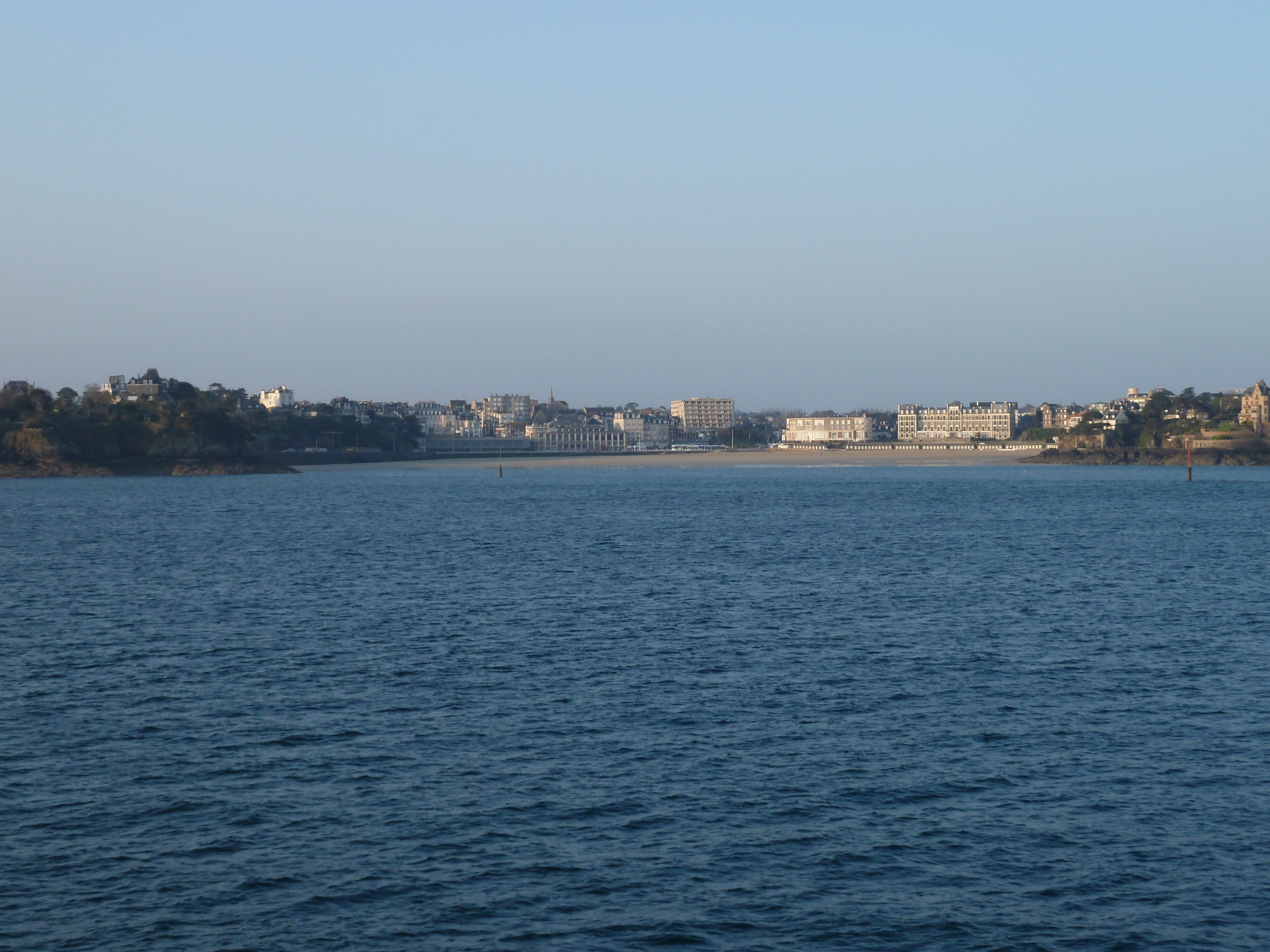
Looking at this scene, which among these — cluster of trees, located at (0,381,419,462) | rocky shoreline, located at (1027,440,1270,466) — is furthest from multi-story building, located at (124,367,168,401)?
rocky shoreline, located at (1027,440,1270,466)

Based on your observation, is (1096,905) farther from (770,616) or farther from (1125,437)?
(1125,437)

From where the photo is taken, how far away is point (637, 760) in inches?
682

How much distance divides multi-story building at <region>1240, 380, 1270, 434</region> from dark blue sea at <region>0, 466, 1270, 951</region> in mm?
144573

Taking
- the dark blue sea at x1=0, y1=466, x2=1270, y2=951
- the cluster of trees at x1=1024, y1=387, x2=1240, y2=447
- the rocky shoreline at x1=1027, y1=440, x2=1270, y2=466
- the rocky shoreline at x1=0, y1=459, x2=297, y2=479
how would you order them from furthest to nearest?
the cluster of trees at x1=1024, y1=387, x2=1240, y2=447
the rocky shoreline at x1=1027, y1=440, x2=1270, y2=466
the rocky shoreline at x1=0, y1=459, x2=297, y2=479
the dark blue sea at x1=0, y1=466, x2=1270, y2=951

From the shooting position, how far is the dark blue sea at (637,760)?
12.1m

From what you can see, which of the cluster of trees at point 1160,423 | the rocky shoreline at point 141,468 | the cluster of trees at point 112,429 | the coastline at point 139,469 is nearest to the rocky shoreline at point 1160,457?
the cluster of trees at point 1160,423

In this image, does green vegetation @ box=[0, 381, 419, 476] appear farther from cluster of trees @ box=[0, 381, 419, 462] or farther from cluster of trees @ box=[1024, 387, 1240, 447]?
cluster of trees @ box=[1024, 387, 1240, 447]

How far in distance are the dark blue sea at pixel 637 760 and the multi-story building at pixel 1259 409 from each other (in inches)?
5692

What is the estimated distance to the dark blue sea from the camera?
39.6 ft

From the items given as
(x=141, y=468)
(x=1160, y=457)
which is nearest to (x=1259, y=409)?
(x=1160, y=457)

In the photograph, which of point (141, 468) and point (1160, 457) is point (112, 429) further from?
point (1160, 457)

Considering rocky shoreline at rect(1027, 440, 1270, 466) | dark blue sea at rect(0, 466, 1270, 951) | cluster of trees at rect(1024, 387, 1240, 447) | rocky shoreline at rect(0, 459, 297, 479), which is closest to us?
dark blue sea at rect(0, 466, 1270, 951)

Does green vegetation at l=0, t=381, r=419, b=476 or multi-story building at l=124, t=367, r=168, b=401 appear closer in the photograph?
green vegetation at l=0, t=381, r=419, b=476

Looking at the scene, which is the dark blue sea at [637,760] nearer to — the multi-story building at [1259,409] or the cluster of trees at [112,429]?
the cluster of trees at [112,429]
